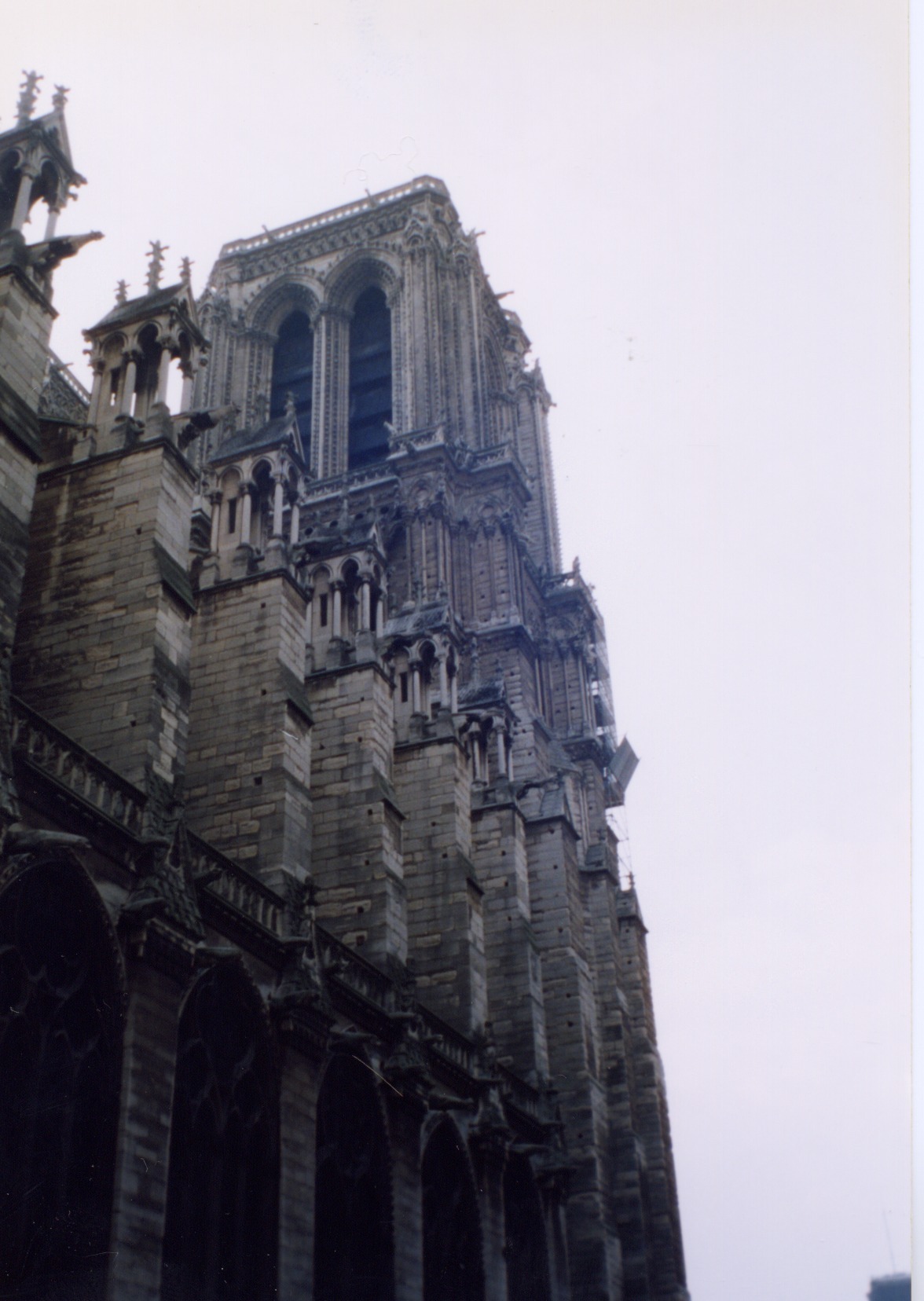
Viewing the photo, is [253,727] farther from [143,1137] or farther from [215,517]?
[143,1137]

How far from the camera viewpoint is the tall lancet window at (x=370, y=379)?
57375mm

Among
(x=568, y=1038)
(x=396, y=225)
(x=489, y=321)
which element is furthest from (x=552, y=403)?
(x=568, y=1038)

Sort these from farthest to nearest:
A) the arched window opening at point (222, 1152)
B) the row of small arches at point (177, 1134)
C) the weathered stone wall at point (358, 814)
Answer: the weathered stone wall at point (358, 814), the arched window opening at point (222, 1152), the row of small arches at point (177, 1134)

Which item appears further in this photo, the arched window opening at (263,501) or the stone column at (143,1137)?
the arched window opening at (263,501)

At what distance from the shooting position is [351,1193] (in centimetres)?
2159

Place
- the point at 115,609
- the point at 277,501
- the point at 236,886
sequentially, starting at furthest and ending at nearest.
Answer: the point at 277,501 < the point at 115,609 < the point at 236,886

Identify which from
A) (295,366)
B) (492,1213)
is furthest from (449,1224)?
(295,366)

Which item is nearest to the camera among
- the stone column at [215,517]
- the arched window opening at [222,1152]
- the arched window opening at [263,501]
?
the arched window opening at [222,1152]

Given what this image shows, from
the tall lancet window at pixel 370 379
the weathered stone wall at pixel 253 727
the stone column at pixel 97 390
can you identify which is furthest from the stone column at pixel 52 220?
the tall lancet window at pixel 370 379

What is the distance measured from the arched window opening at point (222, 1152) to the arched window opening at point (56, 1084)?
1.58 m

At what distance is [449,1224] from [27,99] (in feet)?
64.2

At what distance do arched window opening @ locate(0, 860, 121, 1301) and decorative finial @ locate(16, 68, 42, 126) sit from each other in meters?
11.5

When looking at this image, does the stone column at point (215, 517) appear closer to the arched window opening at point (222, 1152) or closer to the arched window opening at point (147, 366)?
the arched window opening at point (147, 366)

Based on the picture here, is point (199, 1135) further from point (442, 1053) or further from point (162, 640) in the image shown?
point (442, 1053)
